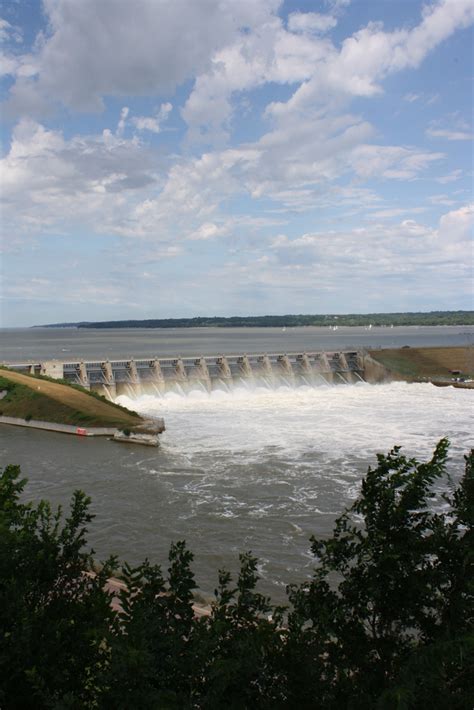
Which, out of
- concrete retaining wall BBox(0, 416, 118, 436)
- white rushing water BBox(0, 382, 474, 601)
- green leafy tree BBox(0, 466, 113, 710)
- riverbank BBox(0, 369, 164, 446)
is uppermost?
green leafy tree BBox(0, 466, 113, 710)

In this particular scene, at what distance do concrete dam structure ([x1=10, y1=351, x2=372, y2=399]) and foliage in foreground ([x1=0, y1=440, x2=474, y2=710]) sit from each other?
4783 cm

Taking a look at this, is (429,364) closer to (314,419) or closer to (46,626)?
(314,419)

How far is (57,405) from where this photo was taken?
143 ft

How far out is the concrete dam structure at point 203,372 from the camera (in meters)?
55.8

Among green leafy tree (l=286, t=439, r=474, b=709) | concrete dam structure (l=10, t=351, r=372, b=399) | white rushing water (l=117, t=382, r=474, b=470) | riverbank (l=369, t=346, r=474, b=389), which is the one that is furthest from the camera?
riverbank (l=369, t=346, r=474, b=389)

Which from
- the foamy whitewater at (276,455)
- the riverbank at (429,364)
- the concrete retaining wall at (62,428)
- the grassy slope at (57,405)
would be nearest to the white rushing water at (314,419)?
the foamy whitewater at (276,455)

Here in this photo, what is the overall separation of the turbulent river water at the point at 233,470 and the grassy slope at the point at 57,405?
186cm

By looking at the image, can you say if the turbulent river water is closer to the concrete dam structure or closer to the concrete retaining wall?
the concrete retaining wall

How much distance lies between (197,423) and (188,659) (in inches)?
1494

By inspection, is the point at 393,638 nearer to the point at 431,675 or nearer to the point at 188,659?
the point at 431,675

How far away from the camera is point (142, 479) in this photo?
1142 inches

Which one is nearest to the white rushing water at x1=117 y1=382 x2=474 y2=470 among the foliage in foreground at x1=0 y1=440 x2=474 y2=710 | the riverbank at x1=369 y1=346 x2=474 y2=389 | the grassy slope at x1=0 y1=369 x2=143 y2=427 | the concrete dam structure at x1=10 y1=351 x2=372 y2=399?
the concrete dam structure at x1=10 y1=351 x2=372 y2=399

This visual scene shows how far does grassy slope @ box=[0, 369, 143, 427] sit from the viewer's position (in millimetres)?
41156

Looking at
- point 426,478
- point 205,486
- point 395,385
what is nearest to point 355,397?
point 395,385
